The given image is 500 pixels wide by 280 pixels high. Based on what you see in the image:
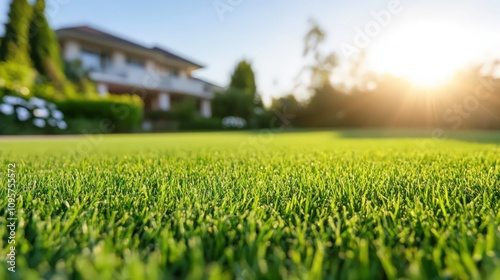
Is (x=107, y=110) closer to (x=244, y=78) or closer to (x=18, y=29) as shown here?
(x=18, y=29)

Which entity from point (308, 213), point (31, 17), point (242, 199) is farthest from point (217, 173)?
point (31, 17)

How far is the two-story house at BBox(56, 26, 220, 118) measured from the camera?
67.1 ft

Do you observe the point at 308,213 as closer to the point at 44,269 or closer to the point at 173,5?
the point at 44,269

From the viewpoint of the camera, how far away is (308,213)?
0.99 meters

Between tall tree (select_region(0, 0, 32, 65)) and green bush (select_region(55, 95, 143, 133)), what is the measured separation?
14.7 ft

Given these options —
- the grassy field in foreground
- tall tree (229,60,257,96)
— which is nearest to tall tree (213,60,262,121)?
tall tree (229,60,257,96)

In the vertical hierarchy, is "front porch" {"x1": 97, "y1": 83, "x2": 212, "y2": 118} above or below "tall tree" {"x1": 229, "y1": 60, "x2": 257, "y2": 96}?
below

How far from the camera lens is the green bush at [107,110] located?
1294cm

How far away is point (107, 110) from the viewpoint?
45.4ft

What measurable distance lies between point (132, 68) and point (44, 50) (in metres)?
6.75

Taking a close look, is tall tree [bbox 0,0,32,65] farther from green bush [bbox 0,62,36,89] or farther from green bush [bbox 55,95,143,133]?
green bush [bbox 55,95,143,133]

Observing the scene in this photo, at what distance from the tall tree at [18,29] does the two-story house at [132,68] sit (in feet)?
10.7

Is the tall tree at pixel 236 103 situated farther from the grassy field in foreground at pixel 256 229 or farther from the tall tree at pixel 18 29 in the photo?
the grassy field in foreground at pixel 256 229

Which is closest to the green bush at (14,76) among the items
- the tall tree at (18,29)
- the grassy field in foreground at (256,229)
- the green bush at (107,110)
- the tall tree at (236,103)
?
the green bush at (107,110)
